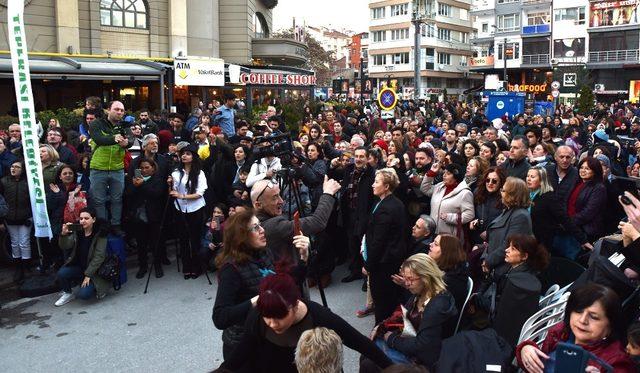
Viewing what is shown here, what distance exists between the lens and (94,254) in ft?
23.5

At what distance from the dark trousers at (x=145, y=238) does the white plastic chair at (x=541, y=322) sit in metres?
5.58

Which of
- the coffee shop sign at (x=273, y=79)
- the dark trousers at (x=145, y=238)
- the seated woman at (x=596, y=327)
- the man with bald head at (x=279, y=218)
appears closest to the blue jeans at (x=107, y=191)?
the dark trousers at (x=145, y=238)

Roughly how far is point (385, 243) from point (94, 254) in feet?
12.7

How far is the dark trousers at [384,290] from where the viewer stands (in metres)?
5.85

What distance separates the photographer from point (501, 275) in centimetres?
481

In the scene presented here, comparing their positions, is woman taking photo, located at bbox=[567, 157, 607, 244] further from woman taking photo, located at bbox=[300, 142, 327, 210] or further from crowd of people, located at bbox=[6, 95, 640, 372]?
woman taking photo, located at bbox=[300, 142, 327, 210]

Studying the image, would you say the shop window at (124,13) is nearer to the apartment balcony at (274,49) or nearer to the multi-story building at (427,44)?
the apartment balcony at (274,49)

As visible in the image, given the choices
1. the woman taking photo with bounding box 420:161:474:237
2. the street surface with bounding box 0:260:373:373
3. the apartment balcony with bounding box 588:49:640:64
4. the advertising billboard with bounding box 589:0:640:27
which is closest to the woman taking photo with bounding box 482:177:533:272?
the woman taking photo with bounding box 420:161:474:237

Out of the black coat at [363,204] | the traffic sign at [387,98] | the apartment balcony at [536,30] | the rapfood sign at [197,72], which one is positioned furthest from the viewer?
the apartment balcony at [536,30]

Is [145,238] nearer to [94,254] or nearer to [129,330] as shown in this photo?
[94,254]

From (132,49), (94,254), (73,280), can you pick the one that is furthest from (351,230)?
(132,49)

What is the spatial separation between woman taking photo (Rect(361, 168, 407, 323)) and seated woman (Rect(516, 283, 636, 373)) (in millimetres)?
2474

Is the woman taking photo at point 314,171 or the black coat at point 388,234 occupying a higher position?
the woman taking photo at point 314,171

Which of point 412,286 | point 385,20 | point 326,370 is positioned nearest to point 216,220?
point 412,286
